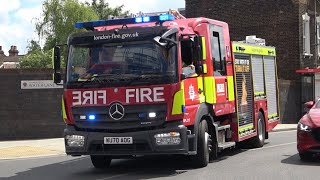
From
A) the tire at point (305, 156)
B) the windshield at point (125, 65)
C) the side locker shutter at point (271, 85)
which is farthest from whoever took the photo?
the side locker shutter at point (271, 85)

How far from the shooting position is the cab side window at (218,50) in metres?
11.1

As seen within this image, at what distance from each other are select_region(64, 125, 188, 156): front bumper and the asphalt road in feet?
1.67

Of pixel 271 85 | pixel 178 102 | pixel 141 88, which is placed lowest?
pixel 178 102

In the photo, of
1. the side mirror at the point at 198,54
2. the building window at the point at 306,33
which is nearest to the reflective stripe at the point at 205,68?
the side mirror at the point at 198,54

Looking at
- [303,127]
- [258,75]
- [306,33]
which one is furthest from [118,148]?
[306,33]

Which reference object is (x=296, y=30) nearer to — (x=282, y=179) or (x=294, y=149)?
(x=294, y=149)

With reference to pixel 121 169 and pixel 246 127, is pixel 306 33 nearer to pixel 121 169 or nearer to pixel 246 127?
pixel 246 127

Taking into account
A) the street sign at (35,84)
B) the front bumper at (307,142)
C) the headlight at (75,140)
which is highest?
the street sign at (35,84)

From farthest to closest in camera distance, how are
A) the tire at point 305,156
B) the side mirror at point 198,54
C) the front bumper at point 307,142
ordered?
the tire at point 305,156 → the front bumper at point 307,142 → the side mirror at point 198,54

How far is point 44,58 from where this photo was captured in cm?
3069

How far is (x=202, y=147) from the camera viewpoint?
10.3 meters

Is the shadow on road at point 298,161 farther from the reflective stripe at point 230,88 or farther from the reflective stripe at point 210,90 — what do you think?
the reflective stripe at point 210,90

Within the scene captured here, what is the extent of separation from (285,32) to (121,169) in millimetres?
20477

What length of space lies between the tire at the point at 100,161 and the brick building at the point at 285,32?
56.7ft
